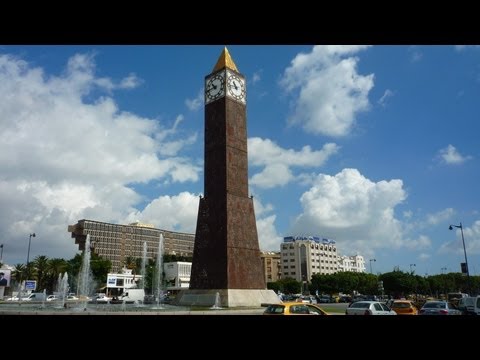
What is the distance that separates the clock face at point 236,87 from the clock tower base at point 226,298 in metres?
18.6

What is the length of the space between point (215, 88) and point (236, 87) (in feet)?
6.94

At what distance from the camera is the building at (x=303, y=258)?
5689 inches

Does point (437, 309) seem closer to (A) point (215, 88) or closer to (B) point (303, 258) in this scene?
(A) point (215, 88)

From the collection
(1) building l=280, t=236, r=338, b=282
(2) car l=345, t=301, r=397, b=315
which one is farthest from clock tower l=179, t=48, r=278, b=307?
(1) building l=280, t=236, r=338, b=282

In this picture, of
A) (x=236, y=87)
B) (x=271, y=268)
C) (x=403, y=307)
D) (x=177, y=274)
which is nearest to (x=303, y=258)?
(x=271, y=268)

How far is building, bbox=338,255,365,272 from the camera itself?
163750 millimetres

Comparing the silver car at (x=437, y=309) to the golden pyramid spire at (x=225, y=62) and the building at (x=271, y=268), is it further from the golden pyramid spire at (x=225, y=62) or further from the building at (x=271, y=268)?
the building at (x=271, y=268)

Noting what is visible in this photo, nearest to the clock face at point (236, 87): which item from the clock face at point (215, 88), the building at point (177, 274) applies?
the clock face at point (215, 88)

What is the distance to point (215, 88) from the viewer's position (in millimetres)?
42844

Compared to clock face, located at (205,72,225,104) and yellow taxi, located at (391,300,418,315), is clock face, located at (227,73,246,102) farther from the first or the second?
yellow taxi, located at (391,300,418,315)
